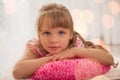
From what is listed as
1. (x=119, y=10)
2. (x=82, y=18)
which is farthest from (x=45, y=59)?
(x=119, y=10)

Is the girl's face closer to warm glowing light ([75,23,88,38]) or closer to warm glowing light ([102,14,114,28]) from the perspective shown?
warm glowing light ([75,23,88,38])

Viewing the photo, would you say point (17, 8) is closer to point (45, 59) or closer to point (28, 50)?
point (28, 50)

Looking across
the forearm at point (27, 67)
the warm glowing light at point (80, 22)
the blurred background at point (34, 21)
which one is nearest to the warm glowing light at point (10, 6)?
the blurred background at point (34, 21)

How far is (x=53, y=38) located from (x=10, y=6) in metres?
0.85

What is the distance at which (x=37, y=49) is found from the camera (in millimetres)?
983

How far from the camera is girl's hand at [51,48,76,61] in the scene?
0.87 m

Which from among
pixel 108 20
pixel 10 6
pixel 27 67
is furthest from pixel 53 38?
pixel 108 20

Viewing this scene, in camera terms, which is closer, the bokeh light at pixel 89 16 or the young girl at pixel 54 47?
the young girl at pixel 54 47

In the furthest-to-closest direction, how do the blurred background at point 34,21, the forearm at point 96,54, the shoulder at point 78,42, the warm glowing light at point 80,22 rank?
the warm glowing light at point 80,22, the blurred background at point 34,21, the shoulder at point 78,42, the forearm at point 96,54

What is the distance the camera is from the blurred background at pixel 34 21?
1589mm

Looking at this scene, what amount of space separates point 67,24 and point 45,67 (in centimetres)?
18

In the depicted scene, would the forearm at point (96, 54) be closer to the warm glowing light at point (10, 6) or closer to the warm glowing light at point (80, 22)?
the warm glowing light at point (10, 6)

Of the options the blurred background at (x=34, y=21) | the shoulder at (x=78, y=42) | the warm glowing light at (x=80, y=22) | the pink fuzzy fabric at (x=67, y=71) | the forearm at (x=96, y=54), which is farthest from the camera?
the warm glowing light at (x=80, y=22)

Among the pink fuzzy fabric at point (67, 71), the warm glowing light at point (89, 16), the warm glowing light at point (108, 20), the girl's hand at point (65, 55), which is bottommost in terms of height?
the pink fuzzy fabric at point (67, 71)
